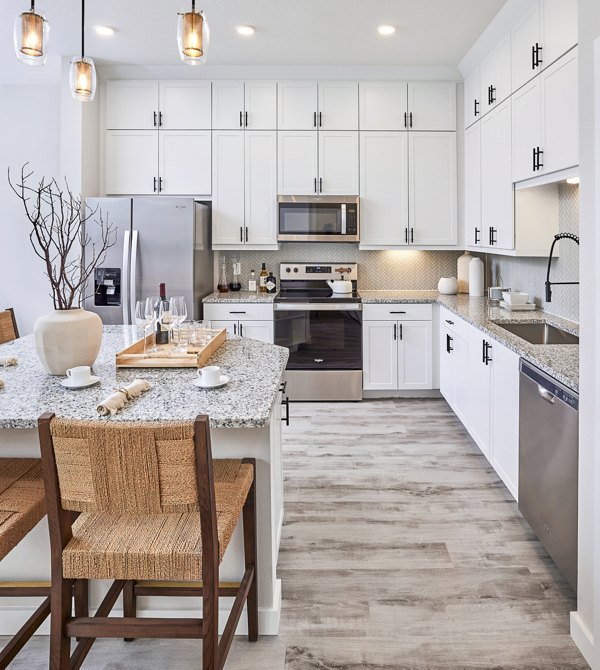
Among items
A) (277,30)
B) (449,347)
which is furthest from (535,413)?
(277,30)

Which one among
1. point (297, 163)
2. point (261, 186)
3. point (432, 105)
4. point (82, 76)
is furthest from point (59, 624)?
point (432, 105)

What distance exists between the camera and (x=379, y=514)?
9.62 feet

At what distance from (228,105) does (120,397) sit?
401cm

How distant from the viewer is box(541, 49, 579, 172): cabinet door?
2.86 meters

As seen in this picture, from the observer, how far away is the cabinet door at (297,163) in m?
5.18

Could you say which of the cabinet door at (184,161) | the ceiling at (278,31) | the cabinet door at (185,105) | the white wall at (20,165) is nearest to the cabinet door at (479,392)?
the ceiling at (278,31)

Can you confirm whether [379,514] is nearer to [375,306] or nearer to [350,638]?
[350,638]

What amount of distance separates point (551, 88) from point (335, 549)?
2596mm

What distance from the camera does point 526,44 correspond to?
11.6ft

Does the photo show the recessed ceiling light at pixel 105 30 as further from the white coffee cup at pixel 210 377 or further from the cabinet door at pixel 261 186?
the white coffee cup at pixel 210 377

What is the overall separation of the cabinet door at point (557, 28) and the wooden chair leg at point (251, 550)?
2598 mm

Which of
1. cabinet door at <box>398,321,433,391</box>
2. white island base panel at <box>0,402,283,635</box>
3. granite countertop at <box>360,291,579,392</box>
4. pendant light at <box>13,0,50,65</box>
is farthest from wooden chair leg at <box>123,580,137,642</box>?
cabinet door at <box>398,321,433,391</box>

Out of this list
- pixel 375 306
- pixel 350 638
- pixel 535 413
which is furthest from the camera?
pixel 375 306

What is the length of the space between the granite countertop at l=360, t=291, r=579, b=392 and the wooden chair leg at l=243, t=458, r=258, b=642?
3.87 ft
